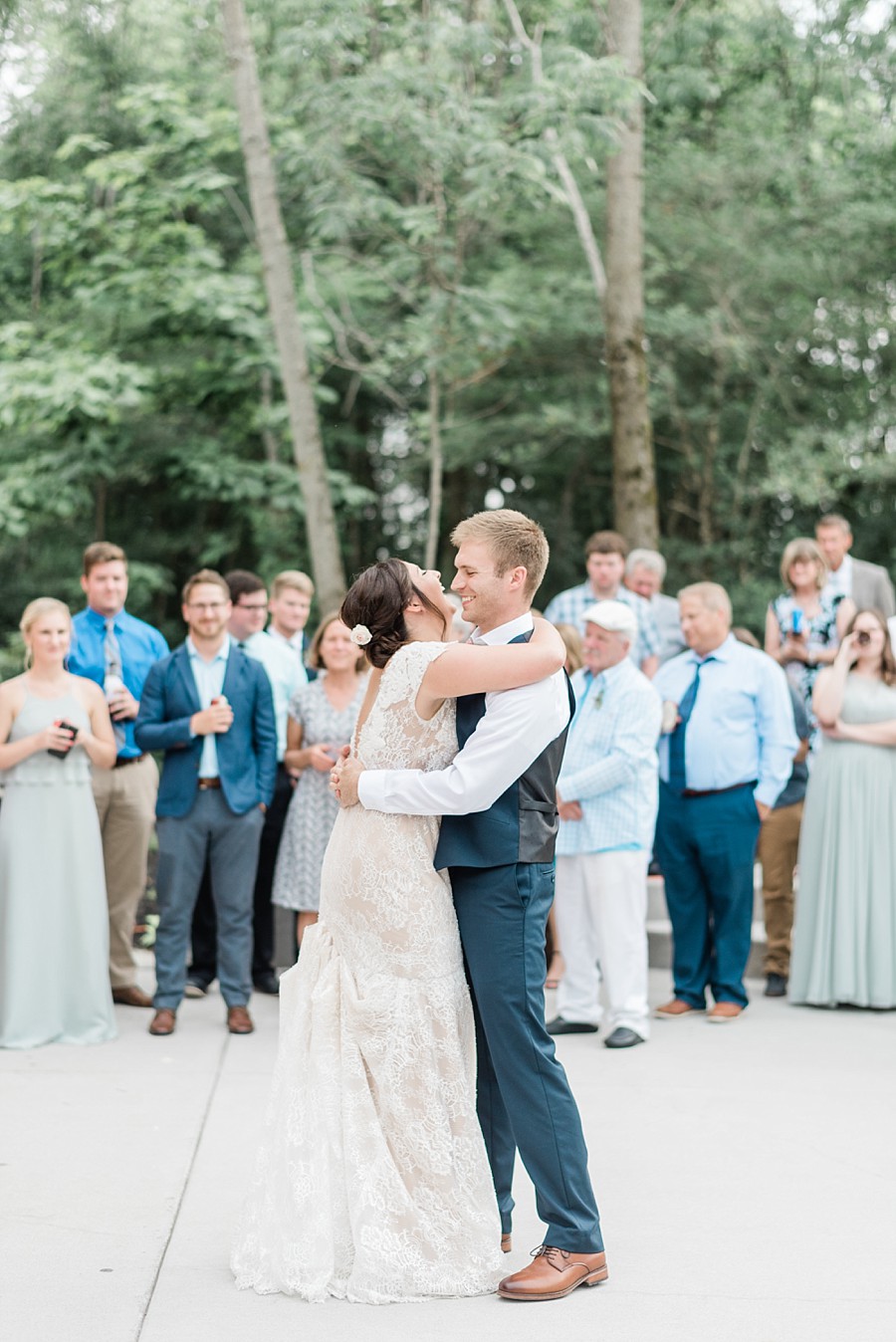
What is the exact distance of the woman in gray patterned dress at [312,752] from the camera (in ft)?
24.4

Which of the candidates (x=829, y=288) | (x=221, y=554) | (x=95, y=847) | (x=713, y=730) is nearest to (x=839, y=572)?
(x=713, y=730)

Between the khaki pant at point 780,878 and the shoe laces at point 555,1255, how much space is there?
15.2 feet

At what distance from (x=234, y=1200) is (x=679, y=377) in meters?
13.0

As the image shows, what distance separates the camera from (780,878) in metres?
8.25

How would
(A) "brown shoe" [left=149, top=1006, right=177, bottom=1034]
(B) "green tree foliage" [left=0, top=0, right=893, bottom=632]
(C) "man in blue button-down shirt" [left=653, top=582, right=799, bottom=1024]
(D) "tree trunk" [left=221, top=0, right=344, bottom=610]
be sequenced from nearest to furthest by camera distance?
(A) "brown shoe" [left=149, top=1006, right=177, bottom=1034] < (C) "man in blue button-down shirt" [left=653, top=582, right=799, bottom=1024] < (D) "tree trunk" [left=221, top=0, right=344, bottom=610] < (B) "green tree foliage" [left=0, top=0, right=893, bottom=632]

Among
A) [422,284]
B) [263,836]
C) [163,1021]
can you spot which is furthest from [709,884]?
[422,284]

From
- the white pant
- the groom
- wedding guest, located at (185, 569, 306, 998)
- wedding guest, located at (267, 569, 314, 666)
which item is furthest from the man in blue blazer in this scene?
the groom

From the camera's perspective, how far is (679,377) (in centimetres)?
1616

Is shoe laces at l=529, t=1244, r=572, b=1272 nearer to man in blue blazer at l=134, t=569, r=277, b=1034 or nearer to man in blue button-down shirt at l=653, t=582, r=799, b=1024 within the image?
man in blue blazer at l=134, t=569, r=277, b=1034

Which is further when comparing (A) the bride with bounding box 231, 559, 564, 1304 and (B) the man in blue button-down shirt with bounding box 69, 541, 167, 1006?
(B) the man in blue button-down shirt with bounding box 69, 541, 167, 1006

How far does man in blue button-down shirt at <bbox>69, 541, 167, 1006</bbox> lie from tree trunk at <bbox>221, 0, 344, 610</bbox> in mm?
3289

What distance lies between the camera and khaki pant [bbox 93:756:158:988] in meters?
7.38

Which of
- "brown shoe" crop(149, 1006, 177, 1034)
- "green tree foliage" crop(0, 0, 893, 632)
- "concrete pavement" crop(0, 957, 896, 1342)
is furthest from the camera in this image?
"green tree foliage" crop(0, 0, 893, 632)

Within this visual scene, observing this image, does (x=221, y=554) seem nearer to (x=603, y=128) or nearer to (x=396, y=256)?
(x=396, y=256)
